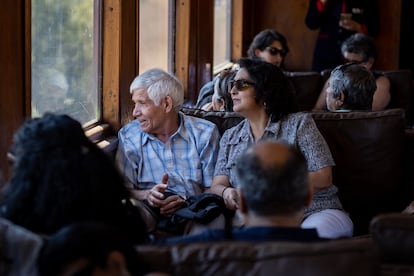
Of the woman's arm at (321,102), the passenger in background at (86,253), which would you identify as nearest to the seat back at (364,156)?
the woman's arm at (321,102)

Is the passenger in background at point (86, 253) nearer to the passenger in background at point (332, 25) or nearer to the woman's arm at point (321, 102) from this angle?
the woman's arm at point (321, 102)

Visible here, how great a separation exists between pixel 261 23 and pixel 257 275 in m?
7.21

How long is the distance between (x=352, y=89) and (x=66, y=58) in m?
1.37

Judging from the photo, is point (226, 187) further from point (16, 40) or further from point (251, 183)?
point (251, 183)

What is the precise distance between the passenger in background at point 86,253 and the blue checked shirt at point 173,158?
6.17 feet

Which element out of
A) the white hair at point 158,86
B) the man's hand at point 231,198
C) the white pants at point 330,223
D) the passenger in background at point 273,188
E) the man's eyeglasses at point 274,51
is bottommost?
the white pants at point 330,223

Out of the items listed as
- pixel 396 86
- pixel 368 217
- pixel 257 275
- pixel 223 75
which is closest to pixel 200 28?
pixel 396 86

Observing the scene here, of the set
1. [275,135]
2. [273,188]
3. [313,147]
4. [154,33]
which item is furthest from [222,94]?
[273,188]

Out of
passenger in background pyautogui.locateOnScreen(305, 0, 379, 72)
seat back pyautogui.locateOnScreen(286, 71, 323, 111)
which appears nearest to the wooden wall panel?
seat back pyautogui.locateOnScreen(286, 71, 323, 111)

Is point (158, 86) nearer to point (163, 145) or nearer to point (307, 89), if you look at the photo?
point (163, 145)

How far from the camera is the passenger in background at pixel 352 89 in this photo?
4.11m

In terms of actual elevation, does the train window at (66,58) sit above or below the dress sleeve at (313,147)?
above

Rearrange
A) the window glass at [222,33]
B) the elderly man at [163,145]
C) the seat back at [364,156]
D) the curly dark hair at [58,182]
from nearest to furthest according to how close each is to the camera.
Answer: the curly dark hair at [58,182], the elderly man at [163,145], the seat back at [364,156], the window glass at [222,33]

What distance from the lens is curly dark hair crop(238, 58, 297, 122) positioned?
11.6ft
